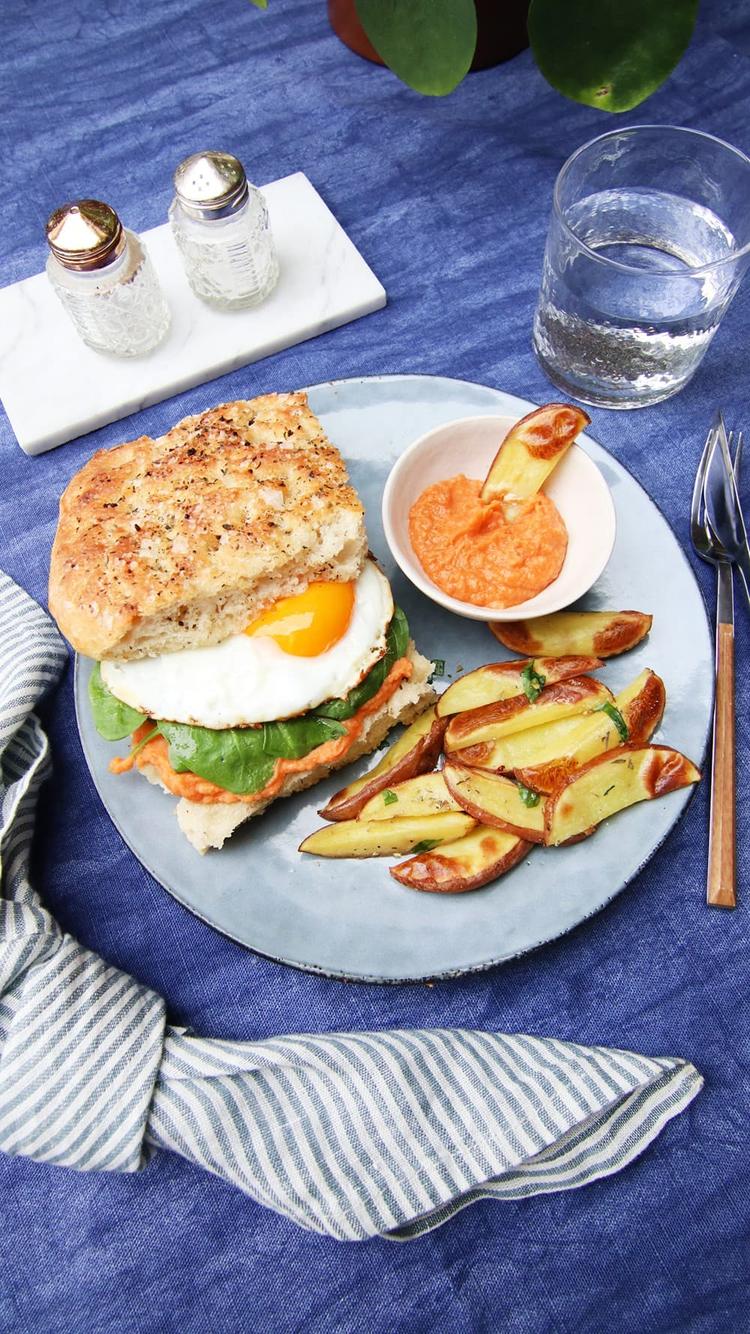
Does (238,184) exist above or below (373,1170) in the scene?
above

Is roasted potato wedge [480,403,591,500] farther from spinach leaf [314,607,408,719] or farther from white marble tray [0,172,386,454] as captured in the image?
white marble tray [0,172,386,454]

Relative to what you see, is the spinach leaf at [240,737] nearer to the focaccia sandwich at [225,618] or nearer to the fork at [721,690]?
the focaccia sandwich at [225,618]

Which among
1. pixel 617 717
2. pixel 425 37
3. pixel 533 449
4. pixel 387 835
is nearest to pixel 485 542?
pixel 533 449

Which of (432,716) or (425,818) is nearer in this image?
(425,818)

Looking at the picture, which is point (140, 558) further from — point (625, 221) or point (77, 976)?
point (625, 221)

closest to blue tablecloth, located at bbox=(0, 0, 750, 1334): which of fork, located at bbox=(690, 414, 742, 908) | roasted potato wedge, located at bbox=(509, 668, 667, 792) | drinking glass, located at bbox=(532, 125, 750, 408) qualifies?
fork, located at bbox=(690, 414, 742, 908)

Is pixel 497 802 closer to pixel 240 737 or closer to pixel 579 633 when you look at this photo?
pixel 579 633

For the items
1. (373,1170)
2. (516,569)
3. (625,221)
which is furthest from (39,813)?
(625,221)
